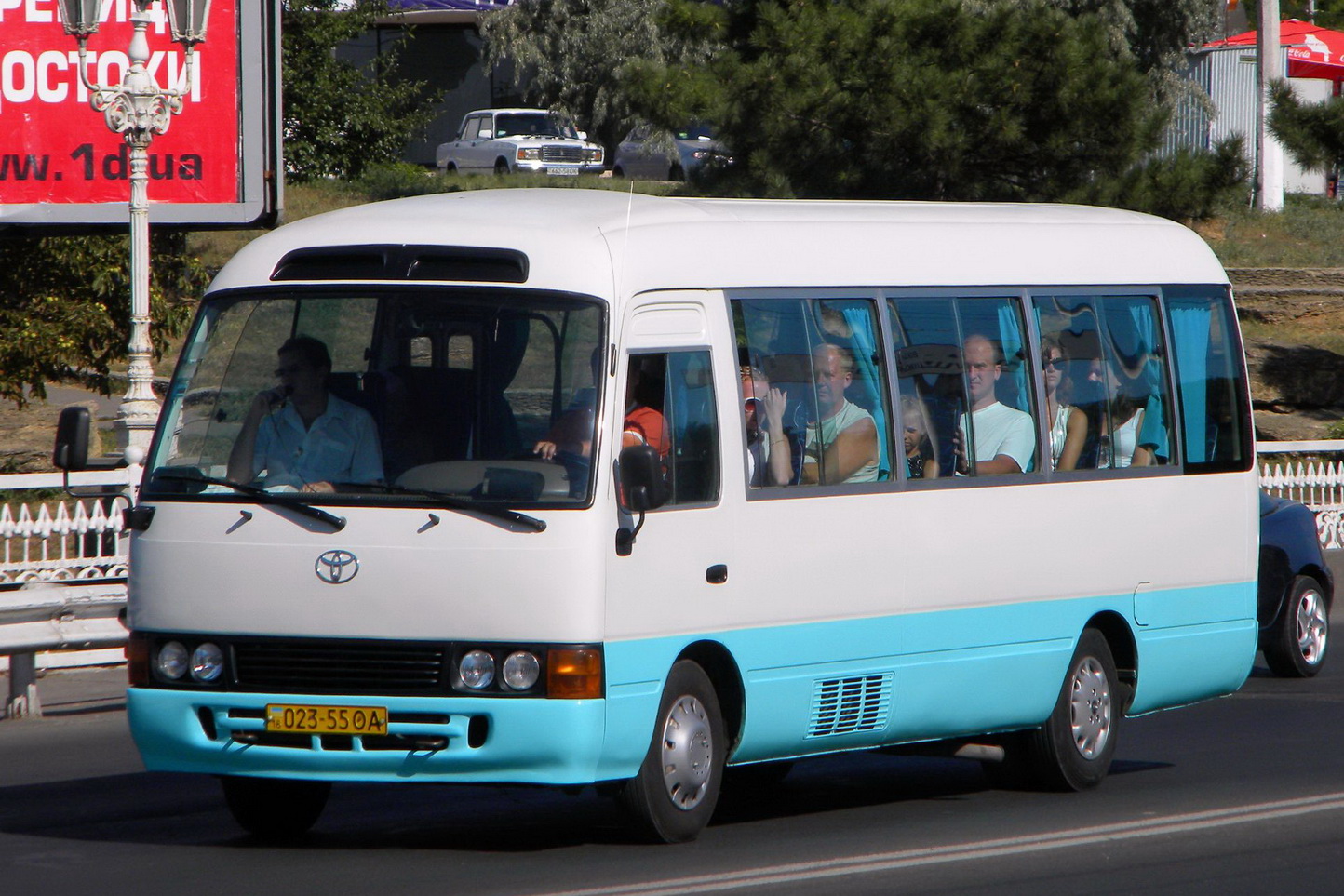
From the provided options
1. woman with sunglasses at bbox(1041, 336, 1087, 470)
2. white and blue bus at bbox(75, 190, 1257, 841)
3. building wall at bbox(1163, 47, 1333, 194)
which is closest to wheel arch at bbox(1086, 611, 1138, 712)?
white and blue bus at bbox(75, 190, 1257, 841)

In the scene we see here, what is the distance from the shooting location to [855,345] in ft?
26.9

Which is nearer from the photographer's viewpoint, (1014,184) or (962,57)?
(962,57)

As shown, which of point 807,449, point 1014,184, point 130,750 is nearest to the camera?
point 807,449

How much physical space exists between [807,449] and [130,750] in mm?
4238

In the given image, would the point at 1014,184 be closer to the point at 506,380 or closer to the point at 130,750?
the point at 130,750

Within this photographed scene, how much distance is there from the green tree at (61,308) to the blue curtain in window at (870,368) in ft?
46.2

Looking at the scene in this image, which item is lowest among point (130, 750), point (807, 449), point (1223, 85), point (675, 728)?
point (130, 750)

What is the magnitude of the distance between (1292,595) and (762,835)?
22.2ft

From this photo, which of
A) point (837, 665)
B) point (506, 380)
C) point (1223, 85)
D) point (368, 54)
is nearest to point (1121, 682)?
point (837, 665)

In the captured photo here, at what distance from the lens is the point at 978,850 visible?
7414 mm

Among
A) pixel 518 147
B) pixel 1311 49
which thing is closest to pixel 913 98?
pixel 1311 49

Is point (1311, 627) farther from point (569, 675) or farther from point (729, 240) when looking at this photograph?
point (569, 675)

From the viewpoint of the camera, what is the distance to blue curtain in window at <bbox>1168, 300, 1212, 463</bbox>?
9.73 metres

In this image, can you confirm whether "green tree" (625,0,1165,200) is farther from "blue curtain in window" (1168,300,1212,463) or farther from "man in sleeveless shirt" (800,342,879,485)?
"man in sleeveless shirt" (800,342,879,485)
